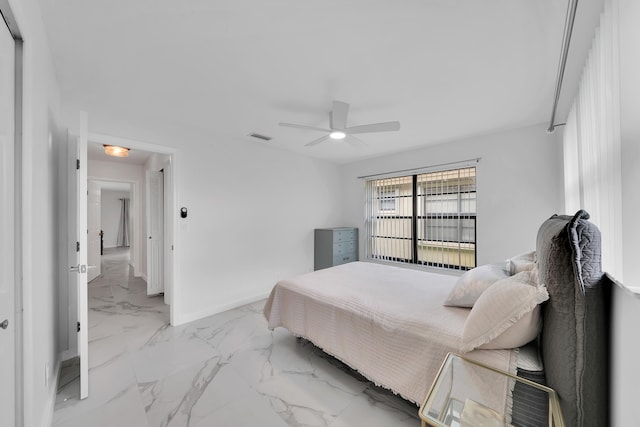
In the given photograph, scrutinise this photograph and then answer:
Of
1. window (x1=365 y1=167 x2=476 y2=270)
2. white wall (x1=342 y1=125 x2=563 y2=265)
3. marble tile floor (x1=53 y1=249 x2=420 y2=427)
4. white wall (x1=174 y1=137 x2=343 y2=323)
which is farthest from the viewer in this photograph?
window (x1=365 y1=167 x2=476 y2=270)

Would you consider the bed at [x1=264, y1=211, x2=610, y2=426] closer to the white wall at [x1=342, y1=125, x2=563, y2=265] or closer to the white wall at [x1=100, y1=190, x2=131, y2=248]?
the white wall at [x1=342, y1=125, x2=563, y2=265]

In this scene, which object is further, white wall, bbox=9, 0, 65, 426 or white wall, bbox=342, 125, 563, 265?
white wall, bbox=342, 125, 563, 265

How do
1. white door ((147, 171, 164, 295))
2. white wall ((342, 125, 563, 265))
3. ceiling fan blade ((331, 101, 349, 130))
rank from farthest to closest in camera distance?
white door ((147, 171, 164, 295))
white wall ((342, 125, 563, 265))
ceiling fan blade ((331, 101, 349, 130))

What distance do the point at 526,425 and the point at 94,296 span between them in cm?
530

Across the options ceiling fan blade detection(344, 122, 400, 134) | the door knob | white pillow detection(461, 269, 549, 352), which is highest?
ceiling fan blade detection(344, 122, 400, 134)

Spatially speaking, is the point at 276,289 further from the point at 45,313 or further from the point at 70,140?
the point at 70,140

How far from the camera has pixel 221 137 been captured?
11.2 ft

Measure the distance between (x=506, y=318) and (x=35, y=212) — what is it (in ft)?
8.08

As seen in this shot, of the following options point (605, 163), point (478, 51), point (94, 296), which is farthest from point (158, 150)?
point (605, 163)

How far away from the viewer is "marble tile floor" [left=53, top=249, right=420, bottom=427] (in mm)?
1633

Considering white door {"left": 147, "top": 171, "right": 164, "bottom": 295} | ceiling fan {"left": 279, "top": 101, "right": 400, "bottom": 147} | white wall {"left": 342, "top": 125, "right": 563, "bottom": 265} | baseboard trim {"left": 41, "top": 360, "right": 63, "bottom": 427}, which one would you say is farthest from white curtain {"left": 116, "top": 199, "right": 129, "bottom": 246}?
white wall {"left": 342, "top": 125, "right": 563, "bottom": 265}

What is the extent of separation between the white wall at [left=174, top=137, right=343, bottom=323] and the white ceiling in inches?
29.5

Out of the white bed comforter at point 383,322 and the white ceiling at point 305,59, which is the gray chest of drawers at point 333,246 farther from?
the white ceiling at point 305,59

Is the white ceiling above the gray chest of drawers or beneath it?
above
